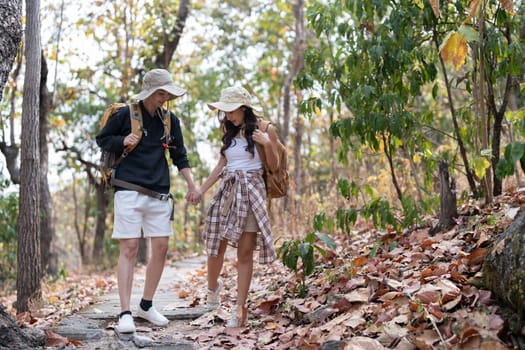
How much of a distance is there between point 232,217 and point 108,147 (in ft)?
3.35

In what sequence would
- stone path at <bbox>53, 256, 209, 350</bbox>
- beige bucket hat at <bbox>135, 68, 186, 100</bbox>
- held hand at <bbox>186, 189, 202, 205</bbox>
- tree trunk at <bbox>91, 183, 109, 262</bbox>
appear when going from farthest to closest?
tree trunk at <bbox>91, 183, 109, 262</bbox> → held hand at <bbox>186, 189, 202, 205</bbox> → beige bucket hat at <bbox>135, 68, 186, 100</bbox> → stone path at <bbox>53, 256, 209, 350</bbox>

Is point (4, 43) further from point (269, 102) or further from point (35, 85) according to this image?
point (269, 102)

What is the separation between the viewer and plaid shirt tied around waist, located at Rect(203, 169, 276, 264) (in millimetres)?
4055

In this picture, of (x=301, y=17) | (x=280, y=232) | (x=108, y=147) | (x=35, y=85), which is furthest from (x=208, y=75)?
(x=108, y=147)

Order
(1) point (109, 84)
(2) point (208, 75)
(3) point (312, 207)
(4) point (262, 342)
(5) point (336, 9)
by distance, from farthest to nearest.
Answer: (2) point (208, 75) < (1) point (109, 84) < (3) point (312, 207) < (5) point (336, 9) < (4) point (262, 342)

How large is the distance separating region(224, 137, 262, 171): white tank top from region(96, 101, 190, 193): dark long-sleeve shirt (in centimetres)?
52

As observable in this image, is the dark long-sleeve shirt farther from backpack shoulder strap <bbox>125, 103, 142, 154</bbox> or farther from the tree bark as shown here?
the tree bark

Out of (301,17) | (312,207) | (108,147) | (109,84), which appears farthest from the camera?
(109,84)

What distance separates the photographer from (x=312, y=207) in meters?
8.13

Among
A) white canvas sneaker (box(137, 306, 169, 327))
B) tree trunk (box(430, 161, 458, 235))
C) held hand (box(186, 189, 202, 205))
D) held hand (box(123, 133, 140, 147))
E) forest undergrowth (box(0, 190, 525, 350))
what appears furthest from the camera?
tree trunk (box(430, 161, 458, 235))

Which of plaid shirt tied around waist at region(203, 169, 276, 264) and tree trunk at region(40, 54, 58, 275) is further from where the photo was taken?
tree trunk at region(40, 54, 58, 275)

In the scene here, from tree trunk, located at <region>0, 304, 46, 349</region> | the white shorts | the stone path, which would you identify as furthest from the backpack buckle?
tree trunk, located at <region>0, 304, 46, 349</region>

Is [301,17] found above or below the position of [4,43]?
above

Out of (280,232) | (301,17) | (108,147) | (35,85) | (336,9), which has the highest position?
(301,17)
